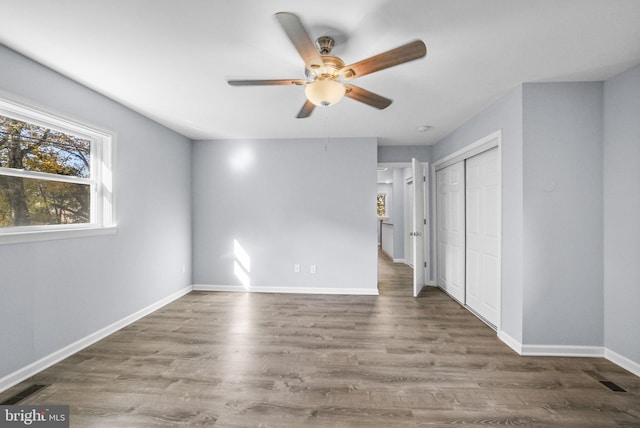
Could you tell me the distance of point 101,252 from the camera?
2.83 metres

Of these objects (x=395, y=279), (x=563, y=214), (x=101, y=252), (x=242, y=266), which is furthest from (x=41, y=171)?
(x=395, y=279)

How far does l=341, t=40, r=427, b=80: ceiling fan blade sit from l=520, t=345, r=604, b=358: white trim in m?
2.65

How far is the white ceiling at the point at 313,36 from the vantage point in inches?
63.3

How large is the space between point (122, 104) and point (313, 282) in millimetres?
3365

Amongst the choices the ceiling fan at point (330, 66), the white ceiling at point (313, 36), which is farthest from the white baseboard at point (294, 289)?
the ceiling fan at point (330, 66)

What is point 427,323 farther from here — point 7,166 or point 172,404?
point 7,166

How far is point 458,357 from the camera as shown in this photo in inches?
97.3

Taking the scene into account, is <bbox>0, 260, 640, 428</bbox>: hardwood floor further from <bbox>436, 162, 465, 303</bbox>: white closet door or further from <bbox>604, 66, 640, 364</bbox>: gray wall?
<bbox>436, 162, 465, 303</bbox>: white closet door

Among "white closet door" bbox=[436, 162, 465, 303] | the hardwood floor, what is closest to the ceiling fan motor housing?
the hardwood floor

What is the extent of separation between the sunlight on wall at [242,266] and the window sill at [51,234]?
1.82 m

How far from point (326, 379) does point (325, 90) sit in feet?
6.81

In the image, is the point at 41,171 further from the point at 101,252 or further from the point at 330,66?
the point at 330,66

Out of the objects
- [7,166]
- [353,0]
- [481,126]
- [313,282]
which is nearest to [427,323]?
[313,282]

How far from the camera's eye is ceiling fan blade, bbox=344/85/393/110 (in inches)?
78.4
